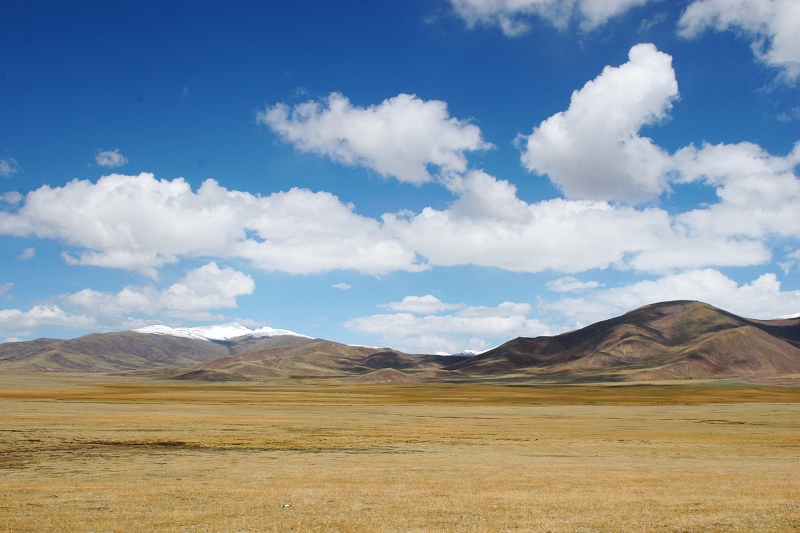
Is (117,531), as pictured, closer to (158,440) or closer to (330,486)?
(330,486)

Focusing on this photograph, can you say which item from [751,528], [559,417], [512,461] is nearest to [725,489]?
[751,528]

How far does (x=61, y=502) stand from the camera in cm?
2189

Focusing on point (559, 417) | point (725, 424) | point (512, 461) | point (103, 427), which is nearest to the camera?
point (512, 461)

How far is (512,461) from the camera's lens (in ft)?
120

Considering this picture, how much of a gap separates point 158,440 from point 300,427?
16.3 meters

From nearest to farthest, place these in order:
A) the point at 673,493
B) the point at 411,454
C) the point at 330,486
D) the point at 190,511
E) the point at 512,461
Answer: the point at 190,511 → the point at 673,493 → the point at 330,486 → the point at 512,461 → the point at 411,454

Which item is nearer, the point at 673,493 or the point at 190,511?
the point at 190,511

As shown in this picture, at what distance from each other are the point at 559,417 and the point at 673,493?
54.9 m

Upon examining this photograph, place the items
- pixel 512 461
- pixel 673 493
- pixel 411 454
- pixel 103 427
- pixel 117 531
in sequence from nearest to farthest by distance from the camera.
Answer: pixel 117 531 < pixel 673 493 < pixel 512 461 < pixel 411 454 < pixel 103 427

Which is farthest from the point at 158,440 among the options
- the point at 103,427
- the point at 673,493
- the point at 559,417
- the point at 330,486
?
the point at 559,417

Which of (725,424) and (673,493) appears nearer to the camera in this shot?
(673,493)

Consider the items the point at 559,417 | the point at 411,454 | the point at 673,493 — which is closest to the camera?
the point at 673,493

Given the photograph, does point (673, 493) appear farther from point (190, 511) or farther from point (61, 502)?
point (61, 502)

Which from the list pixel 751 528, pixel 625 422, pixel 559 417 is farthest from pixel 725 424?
pixel 751 528
